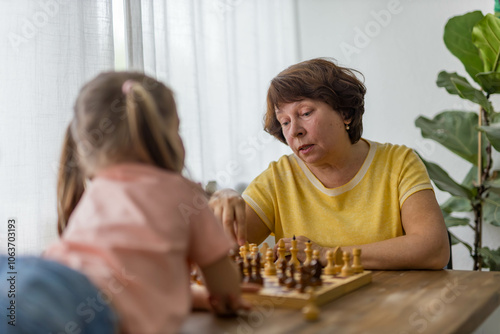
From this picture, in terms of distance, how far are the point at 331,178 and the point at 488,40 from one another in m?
1.27

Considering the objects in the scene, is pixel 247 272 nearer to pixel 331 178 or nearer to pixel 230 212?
pixel 230 212

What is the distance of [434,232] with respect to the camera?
1497 millimetres

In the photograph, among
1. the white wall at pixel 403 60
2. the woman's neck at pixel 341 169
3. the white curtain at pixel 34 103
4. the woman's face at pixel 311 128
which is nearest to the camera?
the white curtain at pixel 34 103

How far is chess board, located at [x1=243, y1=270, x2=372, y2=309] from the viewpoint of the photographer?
94 centimetres

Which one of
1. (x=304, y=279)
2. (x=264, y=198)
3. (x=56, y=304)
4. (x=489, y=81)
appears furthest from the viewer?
(x=489, y=81)

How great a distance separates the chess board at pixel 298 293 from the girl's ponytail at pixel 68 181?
37cm

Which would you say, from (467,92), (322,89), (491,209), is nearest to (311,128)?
(322,89)

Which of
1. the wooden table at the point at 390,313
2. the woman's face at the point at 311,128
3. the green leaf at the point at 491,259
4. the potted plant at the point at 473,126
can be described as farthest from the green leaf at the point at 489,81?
the wooden table at the point at 390,313

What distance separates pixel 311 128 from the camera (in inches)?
68.5

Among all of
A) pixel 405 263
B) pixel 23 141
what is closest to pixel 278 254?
pixel 405 263

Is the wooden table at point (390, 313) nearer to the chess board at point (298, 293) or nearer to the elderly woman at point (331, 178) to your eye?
the chess board at point (298, 293)

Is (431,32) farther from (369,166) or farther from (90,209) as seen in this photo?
(90,209)

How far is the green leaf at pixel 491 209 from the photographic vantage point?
265 centimetres

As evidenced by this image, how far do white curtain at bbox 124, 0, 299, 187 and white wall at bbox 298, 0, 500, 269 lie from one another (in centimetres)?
39
